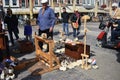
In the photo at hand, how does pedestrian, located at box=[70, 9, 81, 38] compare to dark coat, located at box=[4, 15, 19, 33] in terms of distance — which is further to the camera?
pedestrian, located at box=[70, 9, 81, 38]

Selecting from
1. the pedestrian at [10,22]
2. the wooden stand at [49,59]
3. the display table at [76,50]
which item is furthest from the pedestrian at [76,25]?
the wooden stand at [49,59]

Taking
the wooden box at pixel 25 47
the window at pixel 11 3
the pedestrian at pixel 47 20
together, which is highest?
the window at pixel 11 3

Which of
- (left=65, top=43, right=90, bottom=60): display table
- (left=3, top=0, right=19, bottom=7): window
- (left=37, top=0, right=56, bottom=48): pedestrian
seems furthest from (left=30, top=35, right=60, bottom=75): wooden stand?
(left=3, top=0, right=19, bottom=7): window

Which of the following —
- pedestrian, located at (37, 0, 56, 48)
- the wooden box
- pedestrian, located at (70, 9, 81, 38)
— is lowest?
the wooden box

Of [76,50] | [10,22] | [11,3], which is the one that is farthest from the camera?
[11,3]

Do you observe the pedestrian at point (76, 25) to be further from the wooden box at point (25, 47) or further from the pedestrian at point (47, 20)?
the pedestrian at point (47, 20)

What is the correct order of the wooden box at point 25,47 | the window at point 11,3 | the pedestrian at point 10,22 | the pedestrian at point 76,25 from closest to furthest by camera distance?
the wooden box at point 25,47 < the pedestrian at point 10,22 < the pedestrian at point 76,25 < the window at point 11,3

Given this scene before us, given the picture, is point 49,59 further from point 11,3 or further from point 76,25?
point 11,3

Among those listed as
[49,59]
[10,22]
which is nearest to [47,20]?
[49,59]

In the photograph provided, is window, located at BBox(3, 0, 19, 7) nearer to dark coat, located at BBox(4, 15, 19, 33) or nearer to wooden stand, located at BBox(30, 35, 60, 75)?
dark coat, located at BBox(4, 15, 19, 33)

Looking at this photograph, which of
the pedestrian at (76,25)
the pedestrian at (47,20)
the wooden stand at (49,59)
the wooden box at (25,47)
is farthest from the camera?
the pedestrian at (76,25)

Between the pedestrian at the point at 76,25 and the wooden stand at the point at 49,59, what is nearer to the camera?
the wooden stand at the point at 49,59

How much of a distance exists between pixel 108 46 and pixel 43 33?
3.83 m

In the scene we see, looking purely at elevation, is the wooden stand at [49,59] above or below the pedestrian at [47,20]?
below
